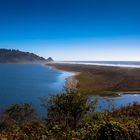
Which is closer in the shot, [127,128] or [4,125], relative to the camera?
[127,128]

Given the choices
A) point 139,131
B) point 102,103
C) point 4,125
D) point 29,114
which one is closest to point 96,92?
point 102,103

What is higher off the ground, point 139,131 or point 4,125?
point 139,131

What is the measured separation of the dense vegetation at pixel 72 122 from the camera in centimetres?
1634

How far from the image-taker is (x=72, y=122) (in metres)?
29.9

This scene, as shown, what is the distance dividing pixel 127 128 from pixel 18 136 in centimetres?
590

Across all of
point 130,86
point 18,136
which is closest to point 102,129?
point 18,136

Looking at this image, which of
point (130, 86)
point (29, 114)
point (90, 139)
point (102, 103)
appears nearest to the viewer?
point (90, 139)

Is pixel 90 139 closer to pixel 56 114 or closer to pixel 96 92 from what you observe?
pixel 56 114

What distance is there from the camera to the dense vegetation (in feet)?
53.6

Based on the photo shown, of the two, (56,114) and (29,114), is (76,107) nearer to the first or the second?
(56,114)

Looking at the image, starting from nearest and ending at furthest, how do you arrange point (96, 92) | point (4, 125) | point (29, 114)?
point (4, 125), point (29, 114), point (96, 92)

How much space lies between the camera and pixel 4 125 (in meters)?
37.3

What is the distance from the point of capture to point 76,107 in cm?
3184

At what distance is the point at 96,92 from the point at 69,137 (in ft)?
225
